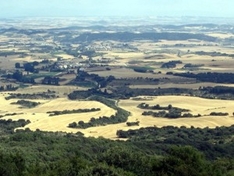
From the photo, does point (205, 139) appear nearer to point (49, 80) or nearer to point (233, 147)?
point (233, 147)

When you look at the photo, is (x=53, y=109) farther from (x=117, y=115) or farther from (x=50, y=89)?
(x=50, y=89)

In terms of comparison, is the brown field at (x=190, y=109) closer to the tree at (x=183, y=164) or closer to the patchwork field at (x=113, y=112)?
the patchwork field at (x=113, y=112)

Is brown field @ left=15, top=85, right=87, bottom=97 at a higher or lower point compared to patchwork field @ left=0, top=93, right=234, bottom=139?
lower

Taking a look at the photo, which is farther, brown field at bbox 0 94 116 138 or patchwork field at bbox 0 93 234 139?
brown field at bbox 0 94 116 138

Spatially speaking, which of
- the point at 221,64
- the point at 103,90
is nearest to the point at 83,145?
the point at 103,90

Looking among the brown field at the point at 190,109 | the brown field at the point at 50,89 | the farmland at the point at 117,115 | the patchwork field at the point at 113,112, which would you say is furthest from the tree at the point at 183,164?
the brown field at the point at 50,89

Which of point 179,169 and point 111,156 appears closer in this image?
point 179,169

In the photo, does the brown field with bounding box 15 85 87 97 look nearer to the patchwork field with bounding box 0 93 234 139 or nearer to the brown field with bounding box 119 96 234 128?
the patchwork field with bounding box 0 93 234 139

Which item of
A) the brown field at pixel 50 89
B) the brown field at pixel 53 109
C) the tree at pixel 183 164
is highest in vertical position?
the tree at pixel 183 164

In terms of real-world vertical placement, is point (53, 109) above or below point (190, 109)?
below

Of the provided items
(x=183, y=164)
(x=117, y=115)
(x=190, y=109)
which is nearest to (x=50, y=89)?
(x=117, y=115)

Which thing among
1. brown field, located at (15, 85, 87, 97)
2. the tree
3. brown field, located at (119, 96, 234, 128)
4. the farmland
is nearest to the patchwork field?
brown field, located at (119, 96, 234, 128)
